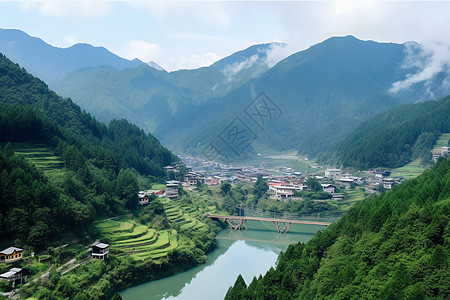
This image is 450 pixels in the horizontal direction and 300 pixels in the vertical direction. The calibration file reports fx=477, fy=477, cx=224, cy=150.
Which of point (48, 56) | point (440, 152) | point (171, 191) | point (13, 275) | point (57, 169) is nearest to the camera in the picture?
point (13, 275)

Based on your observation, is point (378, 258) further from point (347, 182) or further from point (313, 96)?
point (313, 96)

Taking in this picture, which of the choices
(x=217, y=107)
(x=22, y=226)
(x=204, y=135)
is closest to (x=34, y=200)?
(x=22, y=226)

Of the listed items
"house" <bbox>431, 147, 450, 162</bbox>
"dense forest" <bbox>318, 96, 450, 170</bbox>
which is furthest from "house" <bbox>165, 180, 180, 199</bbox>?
"house" <bbox>431, 147, 450, 162</bbox>

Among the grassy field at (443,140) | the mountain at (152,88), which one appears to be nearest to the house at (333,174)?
the grassy field at (443,140)

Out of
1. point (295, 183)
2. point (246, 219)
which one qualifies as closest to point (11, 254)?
point (246, 219)

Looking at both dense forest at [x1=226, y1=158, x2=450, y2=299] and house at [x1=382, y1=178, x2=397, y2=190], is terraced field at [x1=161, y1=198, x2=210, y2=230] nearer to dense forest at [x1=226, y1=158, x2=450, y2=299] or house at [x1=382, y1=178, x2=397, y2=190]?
dense forest at [x1=226, y1=158, x2=450, y2=299]

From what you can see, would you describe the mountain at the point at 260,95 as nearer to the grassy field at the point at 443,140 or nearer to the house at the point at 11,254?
the grassy field at the point at 443,140
